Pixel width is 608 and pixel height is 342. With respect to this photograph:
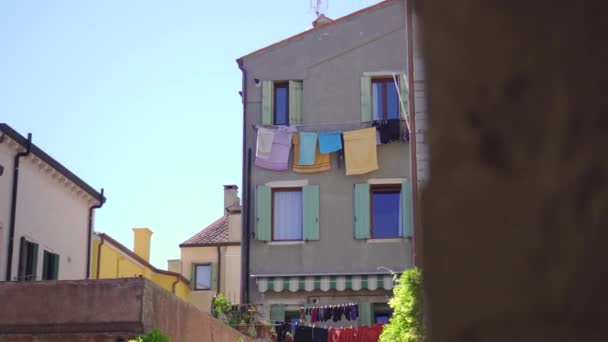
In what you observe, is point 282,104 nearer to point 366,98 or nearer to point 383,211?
point 366,98

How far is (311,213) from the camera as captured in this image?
91.4 ft

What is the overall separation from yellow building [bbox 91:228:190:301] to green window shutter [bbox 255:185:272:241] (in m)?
4.73

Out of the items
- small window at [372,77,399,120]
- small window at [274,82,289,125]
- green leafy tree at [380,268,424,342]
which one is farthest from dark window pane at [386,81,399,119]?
green leafy tree at [380,268,424,342]

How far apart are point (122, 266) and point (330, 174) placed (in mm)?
10167

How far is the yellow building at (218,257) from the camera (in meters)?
38.7

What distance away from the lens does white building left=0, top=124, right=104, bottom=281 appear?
2436 centimetres

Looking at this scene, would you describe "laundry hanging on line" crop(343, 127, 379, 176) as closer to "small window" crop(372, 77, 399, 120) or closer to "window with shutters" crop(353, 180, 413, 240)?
"window with shutters" crop(353, 180, 413, 240)

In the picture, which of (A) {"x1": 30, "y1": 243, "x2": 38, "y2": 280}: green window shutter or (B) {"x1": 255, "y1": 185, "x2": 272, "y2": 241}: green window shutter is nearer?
(A) {"x1": 30, "y1": 243, "x2": 38, "y2": 280}: green window shutter

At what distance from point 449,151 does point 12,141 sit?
2449cm

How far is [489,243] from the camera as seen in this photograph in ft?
3.02

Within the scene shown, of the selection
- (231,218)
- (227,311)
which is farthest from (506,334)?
(231,218)

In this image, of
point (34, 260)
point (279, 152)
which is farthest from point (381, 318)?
point (34, 260)

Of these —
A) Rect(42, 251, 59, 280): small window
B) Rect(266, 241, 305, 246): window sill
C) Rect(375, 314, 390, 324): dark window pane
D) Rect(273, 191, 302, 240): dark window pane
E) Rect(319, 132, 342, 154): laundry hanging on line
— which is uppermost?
Rect(319, 132, 342, 154): laundry hanging on line

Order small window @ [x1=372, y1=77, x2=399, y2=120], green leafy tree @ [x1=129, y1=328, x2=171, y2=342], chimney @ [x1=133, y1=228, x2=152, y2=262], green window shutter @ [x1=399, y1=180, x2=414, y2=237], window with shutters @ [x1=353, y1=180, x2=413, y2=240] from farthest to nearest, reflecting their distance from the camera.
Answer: chimney @ [x1=133, y1=228, x2=152, y2=262]
small window @ [x1=372, y1=77, x2=399, y2=120]
window with shutters @ [x1=353, y1=180, x2=413, y2=240]
green window shutter @ [x1=399, y1=180, x2=414, y2=237]
green leafy tree @ [x1=129, y1=328, x2=171, y2=342]
